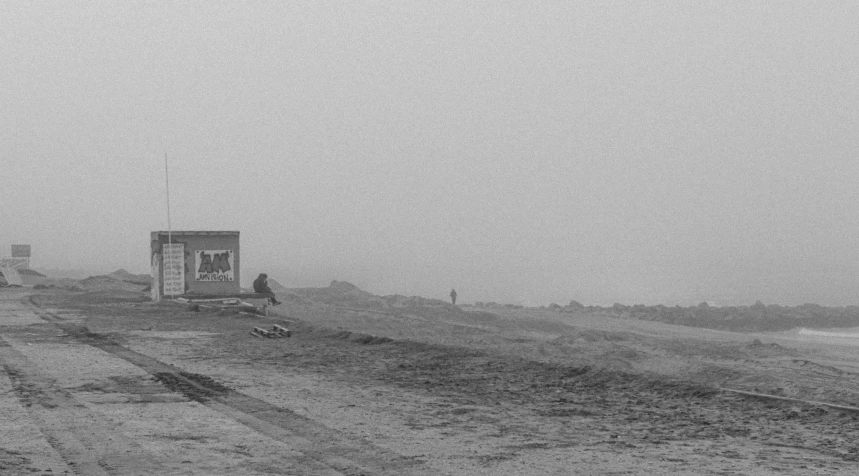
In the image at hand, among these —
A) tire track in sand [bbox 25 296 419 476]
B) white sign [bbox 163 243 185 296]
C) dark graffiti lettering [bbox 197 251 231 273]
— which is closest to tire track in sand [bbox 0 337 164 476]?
tire track in sand [bbox 25 296 419 476]

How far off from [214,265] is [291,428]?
29.1 meters

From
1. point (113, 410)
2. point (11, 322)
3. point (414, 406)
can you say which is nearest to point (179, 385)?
point (113, 410)

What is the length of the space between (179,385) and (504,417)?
4.81m

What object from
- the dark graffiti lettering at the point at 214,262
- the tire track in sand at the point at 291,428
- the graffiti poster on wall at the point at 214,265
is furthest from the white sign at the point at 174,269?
the tire track in sand at the point at 291,428

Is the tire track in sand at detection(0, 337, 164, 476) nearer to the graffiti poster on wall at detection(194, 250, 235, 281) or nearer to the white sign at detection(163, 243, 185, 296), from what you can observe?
the white sign at detection(163, 243, 185, 296)

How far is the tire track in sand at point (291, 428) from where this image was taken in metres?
8.18

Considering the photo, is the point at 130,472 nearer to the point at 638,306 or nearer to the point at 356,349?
the point at 356,349

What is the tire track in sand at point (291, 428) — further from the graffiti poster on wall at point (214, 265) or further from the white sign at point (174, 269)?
the graffiti poster on wall at point (214, 265)

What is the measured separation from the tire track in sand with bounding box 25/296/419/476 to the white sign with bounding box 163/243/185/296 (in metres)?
22.1

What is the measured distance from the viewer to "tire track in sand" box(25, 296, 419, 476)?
8184mm

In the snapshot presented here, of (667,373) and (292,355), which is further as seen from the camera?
(292,355)

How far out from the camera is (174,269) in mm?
37625

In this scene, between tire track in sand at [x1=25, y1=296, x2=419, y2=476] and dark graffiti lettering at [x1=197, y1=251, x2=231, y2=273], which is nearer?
tire track in sand at [x1=25, y1=296, x2=419, y2=476]

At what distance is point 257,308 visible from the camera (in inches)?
1203
